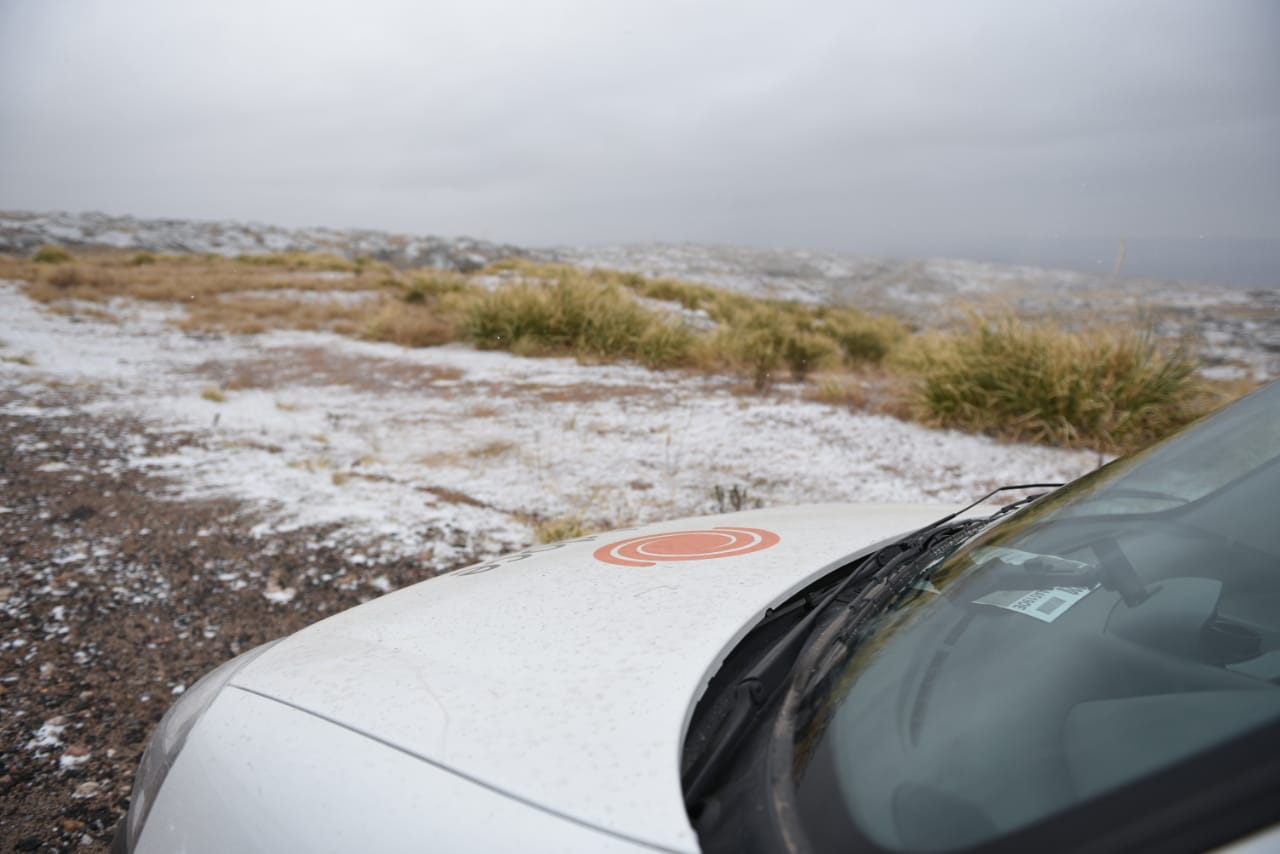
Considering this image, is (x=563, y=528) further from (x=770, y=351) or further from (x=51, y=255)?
(x=51, y=255)

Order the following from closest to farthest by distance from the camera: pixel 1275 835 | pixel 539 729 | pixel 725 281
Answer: pixel 1275 835
pixel 539 729
pixel 725 281

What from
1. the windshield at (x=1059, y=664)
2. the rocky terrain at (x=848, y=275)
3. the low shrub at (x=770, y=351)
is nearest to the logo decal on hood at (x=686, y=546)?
the windshield at (x=1059, y=664)

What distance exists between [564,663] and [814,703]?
357mm

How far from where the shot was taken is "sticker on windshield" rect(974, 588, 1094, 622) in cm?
95

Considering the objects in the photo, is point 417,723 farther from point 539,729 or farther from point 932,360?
point 932,360

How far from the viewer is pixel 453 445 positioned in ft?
15.6

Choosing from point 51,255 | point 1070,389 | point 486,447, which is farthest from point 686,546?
point 51,255

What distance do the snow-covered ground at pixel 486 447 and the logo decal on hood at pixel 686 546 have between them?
1618 millimetres

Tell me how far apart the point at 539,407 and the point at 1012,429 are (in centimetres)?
363

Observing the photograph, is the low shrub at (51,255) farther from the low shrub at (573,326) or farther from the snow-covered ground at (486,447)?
the low shrub at (573,326)

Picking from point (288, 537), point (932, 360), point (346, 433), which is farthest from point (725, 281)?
point (288, 537)

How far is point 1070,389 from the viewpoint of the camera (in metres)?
4.61

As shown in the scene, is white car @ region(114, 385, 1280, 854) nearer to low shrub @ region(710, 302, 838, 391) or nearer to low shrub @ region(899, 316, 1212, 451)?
low shrub @ region(899, 316, 1212, 451)

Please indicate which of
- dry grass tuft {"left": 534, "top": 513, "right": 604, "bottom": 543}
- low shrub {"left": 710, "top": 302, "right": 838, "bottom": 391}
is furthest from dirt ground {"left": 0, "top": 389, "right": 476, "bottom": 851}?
low shrub {"left": 710, "top": 302, "right": 838, "bottom": 391}
